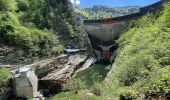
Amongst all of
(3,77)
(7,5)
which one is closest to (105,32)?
(7,5)

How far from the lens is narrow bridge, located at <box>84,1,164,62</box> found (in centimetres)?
5469

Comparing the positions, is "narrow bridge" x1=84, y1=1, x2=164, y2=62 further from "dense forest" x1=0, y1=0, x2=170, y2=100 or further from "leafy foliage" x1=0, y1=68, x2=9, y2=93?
"leafy foliage" x1=0, y1=68, x2=9, y2=93

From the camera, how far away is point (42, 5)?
52.1m

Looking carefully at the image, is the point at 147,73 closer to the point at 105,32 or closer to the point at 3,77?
the point at 3,77

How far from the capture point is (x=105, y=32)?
57.7 meters

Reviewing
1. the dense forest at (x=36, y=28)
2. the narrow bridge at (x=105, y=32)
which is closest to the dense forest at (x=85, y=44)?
the dense forest at (x=36, y=28)

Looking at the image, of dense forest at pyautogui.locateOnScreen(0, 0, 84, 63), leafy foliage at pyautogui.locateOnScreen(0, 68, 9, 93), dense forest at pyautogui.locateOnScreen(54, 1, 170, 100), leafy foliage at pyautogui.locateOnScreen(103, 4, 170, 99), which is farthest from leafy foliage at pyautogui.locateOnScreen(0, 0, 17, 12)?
leafy foliage at pyautogui.locateOnScreen(103, 4, 170, 99)

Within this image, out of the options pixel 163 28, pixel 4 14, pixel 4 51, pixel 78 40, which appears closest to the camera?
pixel 163 28

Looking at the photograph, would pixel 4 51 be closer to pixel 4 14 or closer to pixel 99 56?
pixel 4 14

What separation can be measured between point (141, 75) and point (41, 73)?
18.6 metres

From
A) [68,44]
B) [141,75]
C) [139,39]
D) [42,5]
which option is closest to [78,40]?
[68,44]

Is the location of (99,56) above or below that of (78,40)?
below

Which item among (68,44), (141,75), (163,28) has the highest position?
(163,28)

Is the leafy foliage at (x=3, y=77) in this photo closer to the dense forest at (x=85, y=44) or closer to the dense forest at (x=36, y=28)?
the dense forest at (x=85, y=44)
